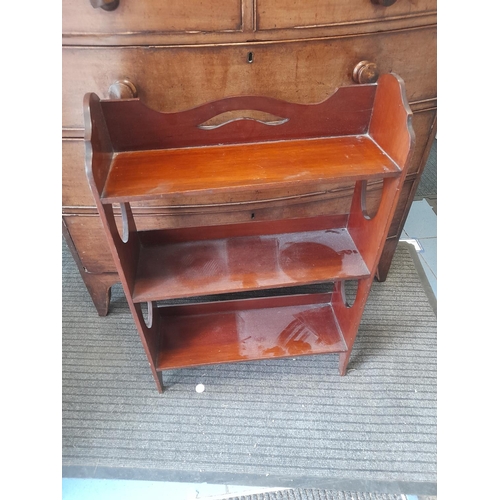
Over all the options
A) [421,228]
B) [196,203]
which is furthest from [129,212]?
[421,228]

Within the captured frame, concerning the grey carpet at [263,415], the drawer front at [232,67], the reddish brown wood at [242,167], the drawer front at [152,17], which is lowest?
the grey carpet at [263,415]

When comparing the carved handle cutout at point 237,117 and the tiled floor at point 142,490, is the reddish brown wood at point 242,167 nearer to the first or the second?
the carved handle cutout at point 237,117

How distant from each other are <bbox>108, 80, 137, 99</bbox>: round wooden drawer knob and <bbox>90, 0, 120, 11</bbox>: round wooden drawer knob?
0.14 meters

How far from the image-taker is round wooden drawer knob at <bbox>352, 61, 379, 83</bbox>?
0.96 metres

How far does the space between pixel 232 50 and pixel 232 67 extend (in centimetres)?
4

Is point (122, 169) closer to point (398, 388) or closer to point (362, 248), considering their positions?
point (362, 248)

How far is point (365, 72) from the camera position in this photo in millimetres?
961

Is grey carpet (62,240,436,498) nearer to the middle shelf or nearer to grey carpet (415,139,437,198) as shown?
the middle shelf

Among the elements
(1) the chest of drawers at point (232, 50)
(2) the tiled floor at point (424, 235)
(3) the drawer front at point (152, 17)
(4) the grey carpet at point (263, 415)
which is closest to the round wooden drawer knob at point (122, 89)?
(1) the chest of drawers at point (232, 50)

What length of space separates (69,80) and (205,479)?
104 cm

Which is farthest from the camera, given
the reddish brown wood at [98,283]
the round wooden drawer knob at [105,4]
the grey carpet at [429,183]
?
the grey carpet at [429,183]

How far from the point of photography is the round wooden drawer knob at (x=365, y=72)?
961 mm

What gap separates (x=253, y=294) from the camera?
155cm

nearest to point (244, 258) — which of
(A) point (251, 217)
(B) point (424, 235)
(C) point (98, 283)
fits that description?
(A) point (251, 217)
